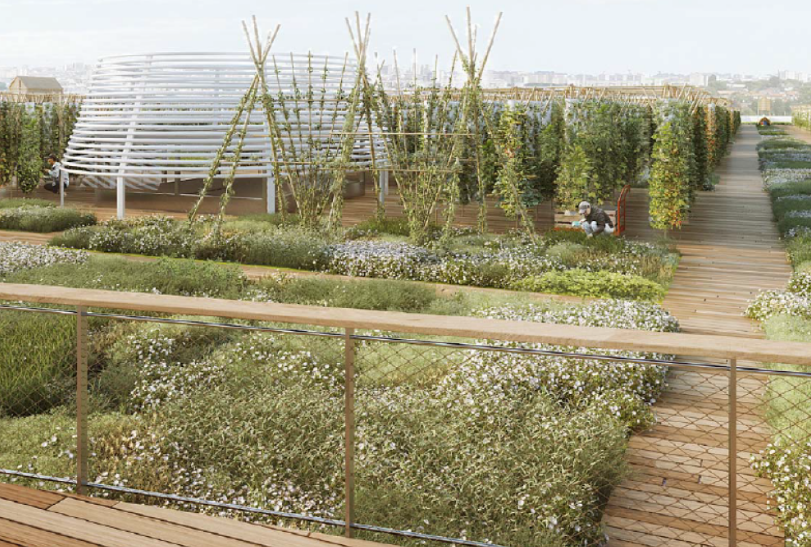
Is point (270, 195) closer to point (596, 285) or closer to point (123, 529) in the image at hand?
point (596, 285)

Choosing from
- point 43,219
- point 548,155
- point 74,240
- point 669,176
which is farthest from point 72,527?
point 43,219

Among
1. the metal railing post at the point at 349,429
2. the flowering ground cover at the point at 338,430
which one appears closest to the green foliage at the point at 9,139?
the flowering ground cover at the point at 338,430

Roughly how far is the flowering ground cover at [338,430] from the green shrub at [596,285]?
3322mm

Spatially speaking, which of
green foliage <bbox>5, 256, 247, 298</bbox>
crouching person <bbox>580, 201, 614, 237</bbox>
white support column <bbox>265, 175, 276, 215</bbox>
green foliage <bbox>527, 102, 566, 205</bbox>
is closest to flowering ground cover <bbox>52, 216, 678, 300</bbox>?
crouching person <bbox>580, 201, 614, 237</bbox>

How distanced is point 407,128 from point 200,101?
4651mm

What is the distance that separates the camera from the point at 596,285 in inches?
358

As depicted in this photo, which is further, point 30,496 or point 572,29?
point 572,29

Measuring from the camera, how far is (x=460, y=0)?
230 ft

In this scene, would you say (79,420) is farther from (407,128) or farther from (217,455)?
(407,128)

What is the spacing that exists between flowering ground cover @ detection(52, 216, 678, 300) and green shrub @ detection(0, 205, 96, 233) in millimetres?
1308

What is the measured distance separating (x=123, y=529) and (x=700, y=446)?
3175 millimetres

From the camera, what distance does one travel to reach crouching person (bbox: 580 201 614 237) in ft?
41.6

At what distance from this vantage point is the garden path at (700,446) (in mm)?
3713

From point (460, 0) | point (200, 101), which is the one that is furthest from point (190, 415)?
point (460, 0)
